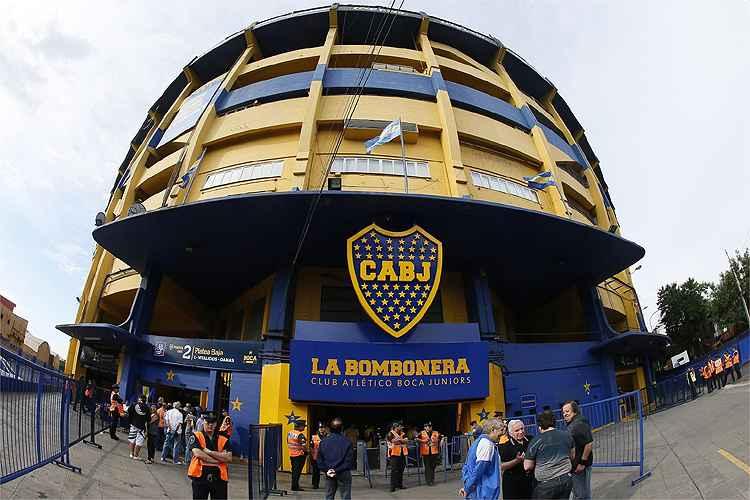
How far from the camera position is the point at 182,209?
13.0m

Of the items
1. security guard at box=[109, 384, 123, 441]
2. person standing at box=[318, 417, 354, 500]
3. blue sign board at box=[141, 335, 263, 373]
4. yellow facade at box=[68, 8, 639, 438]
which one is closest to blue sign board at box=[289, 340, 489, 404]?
yellow facade at box=[68, 8, 639, 438]

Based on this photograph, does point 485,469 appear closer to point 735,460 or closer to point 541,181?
point 735,460

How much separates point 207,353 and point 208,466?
10.4 meters

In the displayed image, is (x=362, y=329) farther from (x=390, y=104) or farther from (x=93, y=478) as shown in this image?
(x=390, y=104)

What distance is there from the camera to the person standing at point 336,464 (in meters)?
5.82

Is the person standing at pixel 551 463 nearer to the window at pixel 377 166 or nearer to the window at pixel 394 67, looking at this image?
the window at pixel 377 166

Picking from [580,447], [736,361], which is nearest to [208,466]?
[580,447]


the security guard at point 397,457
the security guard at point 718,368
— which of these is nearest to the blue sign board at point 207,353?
the security guard at point 397,457

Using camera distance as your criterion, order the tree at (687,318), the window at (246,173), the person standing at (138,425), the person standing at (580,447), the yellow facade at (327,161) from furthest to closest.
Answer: the tree at (687,318) < the window at (246,173) < the yellow facade at (327,161) < the person standing at (138,425) < the person standing at (580,447)

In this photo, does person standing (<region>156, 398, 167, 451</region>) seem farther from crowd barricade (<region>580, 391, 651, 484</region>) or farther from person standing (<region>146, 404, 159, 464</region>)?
crowd barricade (<region>580, 391, 651, 484</region>)

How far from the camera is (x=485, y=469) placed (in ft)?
14.4

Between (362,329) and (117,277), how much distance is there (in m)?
14.6

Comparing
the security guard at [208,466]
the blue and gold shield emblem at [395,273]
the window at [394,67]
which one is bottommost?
the security guard at [208,466]

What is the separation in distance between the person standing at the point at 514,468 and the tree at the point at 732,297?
36423 millimetres
